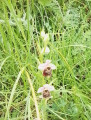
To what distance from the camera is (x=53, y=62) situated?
150cm

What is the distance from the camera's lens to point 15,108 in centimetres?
138

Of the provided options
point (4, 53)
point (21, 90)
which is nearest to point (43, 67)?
point (21, 90)

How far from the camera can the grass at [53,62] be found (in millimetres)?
1270

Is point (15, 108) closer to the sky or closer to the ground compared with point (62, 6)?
closer to the ground

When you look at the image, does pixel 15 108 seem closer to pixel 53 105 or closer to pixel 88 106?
pixel 53 105

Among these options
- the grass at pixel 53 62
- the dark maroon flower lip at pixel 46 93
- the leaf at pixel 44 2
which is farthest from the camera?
the leaf at pixel 44 2

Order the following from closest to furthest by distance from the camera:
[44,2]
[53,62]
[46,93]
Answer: [46,93]
[53,62]
[44,2]

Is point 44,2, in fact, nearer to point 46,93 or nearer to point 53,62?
point 53,62

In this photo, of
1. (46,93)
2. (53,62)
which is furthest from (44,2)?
(46,93)

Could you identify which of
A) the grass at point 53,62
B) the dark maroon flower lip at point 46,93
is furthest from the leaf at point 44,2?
the dark maroon flower lip at point 46,93

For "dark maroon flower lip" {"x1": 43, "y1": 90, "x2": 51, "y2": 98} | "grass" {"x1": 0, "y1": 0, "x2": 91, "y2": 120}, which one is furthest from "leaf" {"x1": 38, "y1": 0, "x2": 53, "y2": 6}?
"dark maroon flower lip" {"x1": 43, "y1": 90, "x2": 51, "y2": 98}

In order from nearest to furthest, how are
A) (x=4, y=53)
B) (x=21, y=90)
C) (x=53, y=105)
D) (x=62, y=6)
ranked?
1. (x=53, y=105)
2. (x=21, y=90)
3. (x=4, y=53)
4. (x=62, y=6)

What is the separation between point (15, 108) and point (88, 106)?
354 mm

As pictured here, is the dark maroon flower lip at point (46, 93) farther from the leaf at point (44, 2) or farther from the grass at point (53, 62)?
the leaf at point (44, 2)
